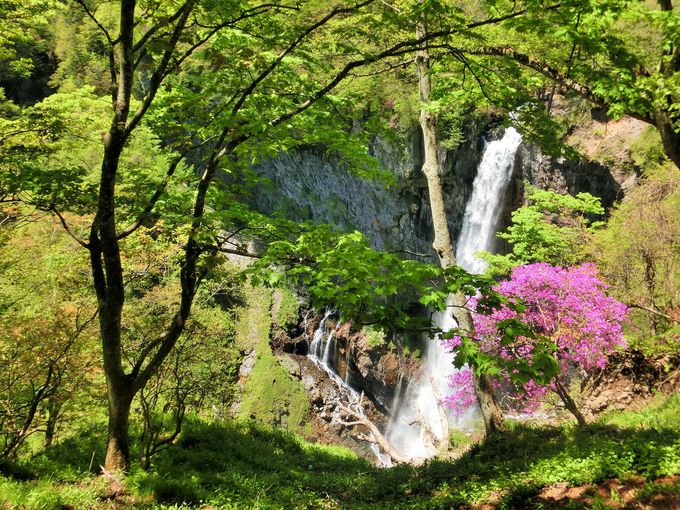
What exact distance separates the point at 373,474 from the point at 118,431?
5.51 metres

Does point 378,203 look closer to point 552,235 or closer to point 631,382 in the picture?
point 552,235

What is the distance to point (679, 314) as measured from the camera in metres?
8.58

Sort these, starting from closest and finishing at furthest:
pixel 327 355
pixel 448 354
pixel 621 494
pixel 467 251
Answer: pixel 621 494 → pixel 467 251 → pixel 448 354 → pixel 327 355

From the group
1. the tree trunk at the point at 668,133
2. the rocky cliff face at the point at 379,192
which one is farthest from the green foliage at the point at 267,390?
the tree trunk at the point at 668,133

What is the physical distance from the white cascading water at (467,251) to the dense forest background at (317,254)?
230 centimetres

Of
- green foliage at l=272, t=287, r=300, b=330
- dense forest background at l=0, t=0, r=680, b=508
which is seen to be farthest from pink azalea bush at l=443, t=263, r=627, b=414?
green foliage at l=272, t=287, r=300, b=330

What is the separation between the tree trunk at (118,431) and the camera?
4509 mm

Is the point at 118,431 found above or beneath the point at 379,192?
beneath

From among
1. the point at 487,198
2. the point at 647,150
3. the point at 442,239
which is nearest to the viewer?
the point at 442,239

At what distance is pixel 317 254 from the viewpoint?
13.9ft

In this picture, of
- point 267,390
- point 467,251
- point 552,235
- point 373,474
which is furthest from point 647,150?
point 267,390

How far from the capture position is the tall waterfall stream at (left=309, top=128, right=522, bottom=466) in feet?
53.5

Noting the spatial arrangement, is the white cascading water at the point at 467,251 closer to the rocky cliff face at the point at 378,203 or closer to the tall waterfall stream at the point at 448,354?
the tall waterfall stream at the point at 448,354

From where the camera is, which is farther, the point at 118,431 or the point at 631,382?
the point at 631,382
